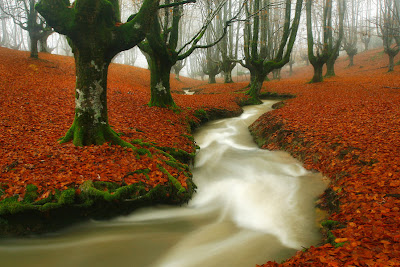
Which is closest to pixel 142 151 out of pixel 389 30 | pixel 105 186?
pixel 105 186

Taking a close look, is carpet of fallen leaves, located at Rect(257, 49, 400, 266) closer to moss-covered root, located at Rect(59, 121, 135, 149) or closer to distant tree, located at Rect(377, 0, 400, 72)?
moss-covered root, located at Rect(59, 121, 135, 149)

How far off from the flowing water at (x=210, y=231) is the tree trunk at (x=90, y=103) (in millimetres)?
2043

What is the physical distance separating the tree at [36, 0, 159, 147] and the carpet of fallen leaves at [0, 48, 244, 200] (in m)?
0.50

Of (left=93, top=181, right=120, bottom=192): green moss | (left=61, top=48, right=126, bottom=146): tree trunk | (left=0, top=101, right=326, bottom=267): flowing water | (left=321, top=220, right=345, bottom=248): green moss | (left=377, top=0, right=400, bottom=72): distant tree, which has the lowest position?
(left=0, top=101, right=326, bottom=267): flowing water

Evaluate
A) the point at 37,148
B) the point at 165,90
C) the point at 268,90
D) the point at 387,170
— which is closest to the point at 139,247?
the point at 37,148

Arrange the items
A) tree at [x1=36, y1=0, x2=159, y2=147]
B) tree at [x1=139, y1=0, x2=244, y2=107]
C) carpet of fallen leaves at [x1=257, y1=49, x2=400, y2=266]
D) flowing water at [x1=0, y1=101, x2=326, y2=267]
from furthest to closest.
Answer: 1. tree at [x1=139, y1=0, x2=244, y2=107]
2. tree at [x1=36, y1=0, x2=159, y2=147]
3. flowing water at [x1=0, y1=101, x2=326, y2=267]
4. carpet of fallen leaves at [x1=257, y1=49, x2=400, y2=266]

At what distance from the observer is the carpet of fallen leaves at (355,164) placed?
9.69 ft

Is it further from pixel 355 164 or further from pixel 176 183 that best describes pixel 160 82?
pixel 355 164

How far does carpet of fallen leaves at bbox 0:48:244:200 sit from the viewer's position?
4.40m

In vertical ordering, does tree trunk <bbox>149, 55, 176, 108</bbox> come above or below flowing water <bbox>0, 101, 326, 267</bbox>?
above

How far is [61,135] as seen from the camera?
20.2 ft

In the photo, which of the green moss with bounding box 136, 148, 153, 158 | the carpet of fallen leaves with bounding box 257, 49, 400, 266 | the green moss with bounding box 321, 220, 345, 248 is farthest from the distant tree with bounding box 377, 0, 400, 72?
the green moss with bounding box 136, 148, 153, 158

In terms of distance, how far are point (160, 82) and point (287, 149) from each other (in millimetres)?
5737

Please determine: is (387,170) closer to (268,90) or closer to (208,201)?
(208,201)
